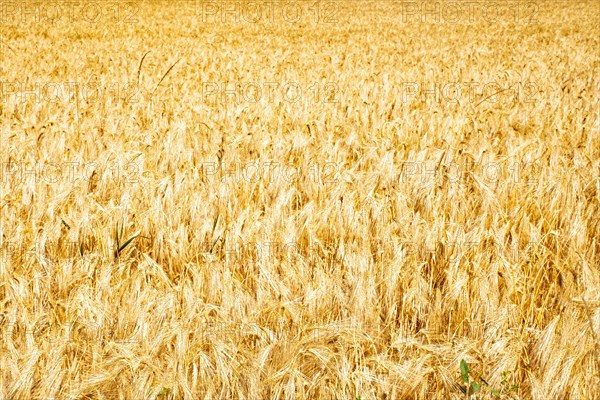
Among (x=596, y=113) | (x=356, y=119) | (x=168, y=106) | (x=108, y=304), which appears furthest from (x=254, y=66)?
(x=108, y=304)

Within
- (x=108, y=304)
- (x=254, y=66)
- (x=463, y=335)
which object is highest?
(x=254, y=66)

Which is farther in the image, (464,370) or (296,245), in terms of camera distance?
(296,245)

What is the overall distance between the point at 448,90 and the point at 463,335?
4334 mm

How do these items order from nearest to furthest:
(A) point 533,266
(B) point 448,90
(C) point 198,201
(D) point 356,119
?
(A) point 533,266, (C) point 198,201, (D) point 356,119, (B) point 448,90

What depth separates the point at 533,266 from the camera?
1987 millimetres

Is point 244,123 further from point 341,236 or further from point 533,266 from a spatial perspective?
point 533,266

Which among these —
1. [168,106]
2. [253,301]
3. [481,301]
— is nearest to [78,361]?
[253,301]

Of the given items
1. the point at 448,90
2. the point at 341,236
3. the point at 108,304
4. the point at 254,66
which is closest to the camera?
the point at 108,304

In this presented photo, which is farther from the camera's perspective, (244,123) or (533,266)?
(244,123)

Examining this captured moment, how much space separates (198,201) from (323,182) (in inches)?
28.4

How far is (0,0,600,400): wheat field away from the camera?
4.68 feet

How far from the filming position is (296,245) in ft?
7.13

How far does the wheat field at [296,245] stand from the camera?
1.43m

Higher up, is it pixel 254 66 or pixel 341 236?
pixel 254 66
